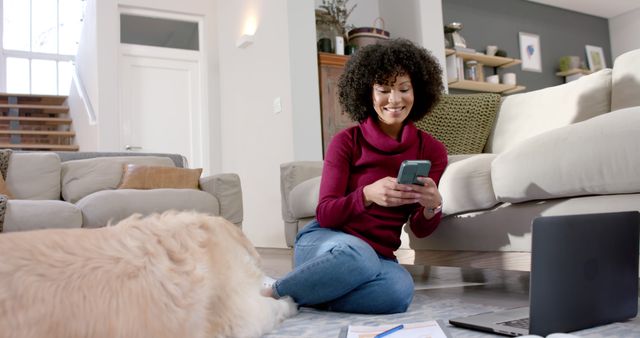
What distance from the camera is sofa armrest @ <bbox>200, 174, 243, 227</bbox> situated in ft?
10.4

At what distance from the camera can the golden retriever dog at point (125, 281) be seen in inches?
28.1

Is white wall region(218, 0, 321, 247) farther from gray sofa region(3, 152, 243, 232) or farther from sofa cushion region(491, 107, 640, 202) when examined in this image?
sofa cushion region(491, 107, 640, 202)

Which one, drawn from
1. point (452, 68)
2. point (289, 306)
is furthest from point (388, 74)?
point (452, 68)

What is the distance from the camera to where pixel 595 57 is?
22.8 feet

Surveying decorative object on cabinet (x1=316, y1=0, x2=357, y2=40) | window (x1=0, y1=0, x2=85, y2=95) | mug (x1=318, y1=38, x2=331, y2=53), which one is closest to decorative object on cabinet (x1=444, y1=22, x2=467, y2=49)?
decorative object on cabinet (x1=316, y1=0, x2=357, y2=40)

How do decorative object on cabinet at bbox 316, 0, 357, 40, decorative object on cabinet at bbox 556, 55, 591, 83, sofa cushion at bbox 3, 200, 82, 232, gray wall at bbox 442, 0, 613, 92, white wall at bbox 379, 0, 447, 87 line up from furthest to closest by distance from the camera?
decorative object on cabinet at bbox 556, 55, 591, 83 → gray wall at bbox 442, 0, 613, 92 → white wall at bbox 379, 0, 447, 87 → decorative object on cabinet at bbox 316, 0, 357, 40 → sofa cushion at bbox 3, 200, 82, 232

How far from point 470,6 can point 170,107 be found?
3.63 metres

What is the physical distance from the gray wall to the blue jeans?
4.98m

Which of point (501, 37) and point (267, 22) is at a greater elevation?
point (501, 37)

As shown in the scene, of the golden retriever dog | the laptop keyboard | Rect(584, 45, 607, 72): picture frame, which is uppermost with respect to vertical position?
Rect(584, 45, 607, 72): picture frame

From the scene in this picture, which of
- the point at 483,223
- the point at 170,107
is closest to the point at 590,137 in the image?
the point at 483,223

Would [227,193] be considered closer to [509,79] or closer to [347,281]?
[347,281]

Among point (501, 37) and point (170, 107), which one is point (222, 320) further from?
point (501, 37)

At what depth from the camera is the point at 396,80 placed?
1.58 meters
